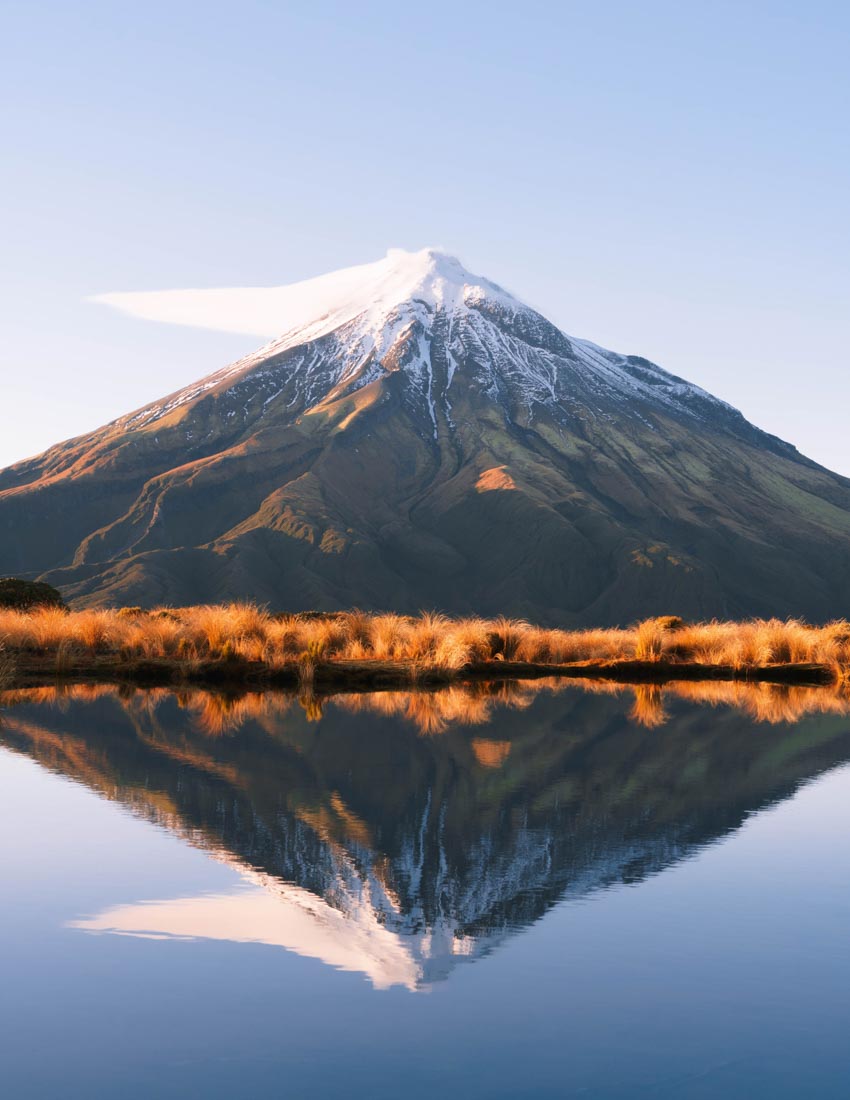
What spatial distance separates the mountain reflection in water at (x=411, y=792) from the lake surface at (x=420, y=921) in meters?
0.05

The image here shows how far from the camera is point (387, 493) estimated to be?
14725cm

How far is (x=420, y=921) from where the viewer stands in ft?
26.2

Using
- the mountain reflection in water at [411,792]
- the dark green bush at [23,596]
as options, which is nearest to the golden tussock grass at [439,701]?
the mountain reflection in water at [411,792]

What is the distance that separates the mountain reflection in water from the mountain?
86.1 metres

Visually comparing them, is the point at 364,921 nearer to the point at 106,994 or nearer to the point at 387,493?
the point at 106,994

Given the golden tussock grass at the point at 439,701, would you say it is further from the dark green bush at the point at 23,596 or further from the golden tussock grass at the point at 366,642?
the dark green bush at the point at 23,596

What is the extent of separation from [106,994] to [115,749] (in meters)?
9.11

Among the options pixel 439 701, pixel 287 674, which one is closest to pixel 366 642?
pixel 287 674

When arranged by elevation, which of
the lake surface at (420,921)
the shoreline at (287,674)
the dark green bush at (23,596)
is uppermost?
the dark green bush at (23,596)

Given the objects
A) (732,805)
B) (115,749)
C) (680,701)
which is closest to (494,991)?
(732,805)

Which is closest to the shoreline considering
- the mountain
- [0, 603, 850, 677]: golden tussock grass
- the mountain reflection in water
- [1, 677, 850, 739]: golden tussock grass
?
[0, 603, 850, 677]: golden tussock grass

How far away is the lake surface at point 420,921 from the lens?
18.7ft

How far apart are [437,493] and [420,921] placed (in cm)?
13858

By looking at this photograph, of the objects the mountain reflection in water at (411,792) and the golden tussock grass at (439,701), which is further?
the golden tussock grass at (439,701)
